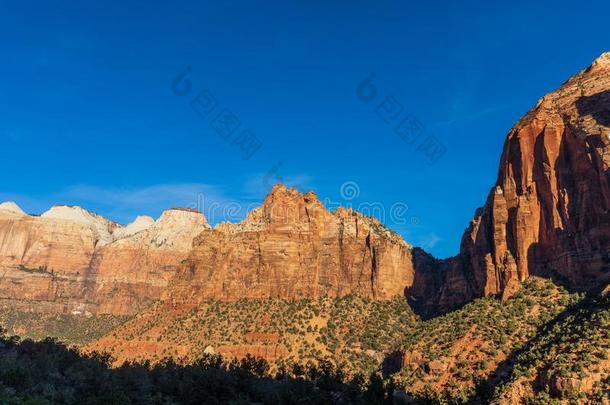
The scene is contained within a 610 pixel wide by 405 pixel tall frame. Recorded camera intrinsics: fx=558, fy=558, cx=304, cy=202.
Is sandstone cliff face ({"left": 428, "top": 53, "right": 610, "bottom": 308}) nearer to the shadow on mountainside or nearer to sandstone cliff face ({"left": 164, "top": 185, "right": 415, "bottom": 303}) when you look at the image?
sandstone cliff face ({"left": 164, "top": 185, "right": 415, "bottom": 303})

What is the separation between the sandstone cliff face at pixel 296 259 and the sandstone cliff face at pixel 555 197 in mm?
26968

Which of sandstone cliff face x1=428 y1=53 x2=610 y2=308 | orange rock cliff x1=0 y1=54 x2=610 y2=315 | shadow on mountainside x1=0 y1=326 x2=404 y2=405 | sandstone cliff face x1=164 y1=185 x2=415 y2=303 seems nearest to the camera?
shadow on mountainside x1=0 y1=326 x2=404 y2=405

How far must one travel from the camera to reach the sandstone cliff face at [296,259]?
405 ft

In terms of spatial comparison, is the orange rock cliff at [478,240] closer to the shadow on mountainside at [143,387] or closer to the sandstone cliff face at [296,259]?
the sandstone cliff face at [296,259]

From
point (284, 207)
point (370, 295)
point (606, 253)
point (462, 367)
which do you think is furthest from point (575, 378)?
point (284, 207)

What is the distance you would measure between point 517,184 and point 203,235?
250 feet

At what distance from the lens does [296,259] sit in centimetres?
12550

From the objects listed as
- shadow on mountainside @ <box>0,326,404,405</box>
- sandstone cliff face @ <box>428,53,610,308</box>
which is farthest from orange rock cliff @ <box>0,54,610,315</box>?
shadow on mountainside @ <box>0,326,404,405</box>

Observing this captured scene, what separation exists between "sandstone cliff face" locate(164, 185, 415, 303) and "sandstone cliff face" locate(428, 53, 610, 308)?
27.0m

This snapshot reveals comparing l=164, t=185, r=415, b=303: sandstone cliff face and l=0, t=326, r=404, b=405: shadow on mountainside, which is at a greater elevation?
l=164, t=185, r=415, b=303: sandstone cliff face

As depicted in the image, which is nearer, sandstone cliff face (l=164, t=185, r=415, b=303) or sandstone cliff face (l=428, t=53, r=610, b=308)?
sandstone cliff face (l=428, t=53, r=610, b=308)

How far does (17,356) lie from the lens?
45.0 meters

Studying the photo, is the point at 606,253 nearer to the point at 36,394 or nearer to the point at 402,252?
the point at 402,252

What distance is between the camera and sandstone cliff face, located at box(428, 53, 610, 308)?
7688 centimetres
